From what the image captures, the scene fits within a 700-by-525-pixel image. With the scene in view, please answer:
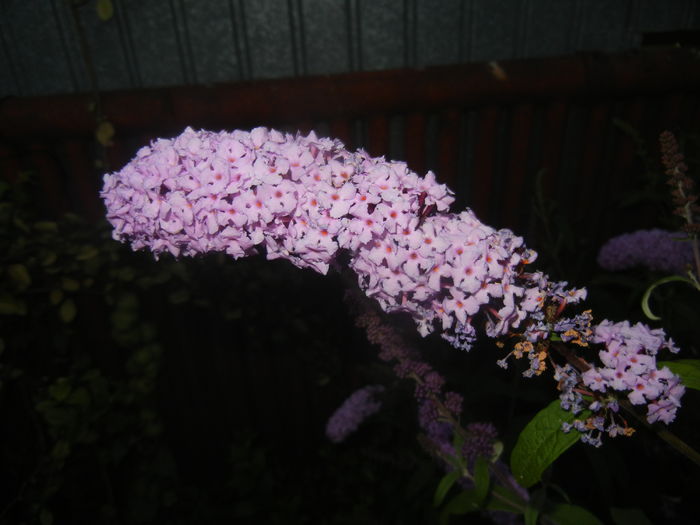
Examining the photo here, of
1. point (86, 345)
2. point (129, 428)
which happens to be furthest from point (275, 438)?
point (86, 345)

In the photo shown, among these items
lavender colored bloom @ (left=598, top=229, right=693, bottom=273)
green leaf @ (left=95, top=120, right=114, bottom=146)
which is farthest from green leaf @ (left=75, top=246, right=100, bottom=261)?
lavender colored bloom @ (left=598, top=229, right=693, bottom=273)

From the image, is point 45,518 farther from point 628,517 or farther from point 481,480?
point 628,517

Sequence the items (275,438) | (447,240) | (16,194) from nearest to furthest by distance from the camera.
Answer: (447,240)
(16,194)
(275,438)

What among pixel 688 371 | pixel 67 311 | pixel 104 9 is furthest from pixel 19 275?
pixel 688 371

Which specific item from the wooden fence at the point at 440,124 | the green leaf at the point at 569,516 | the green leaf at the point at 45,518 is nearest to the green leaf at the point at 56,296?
the wooden fence at the point at 440,124

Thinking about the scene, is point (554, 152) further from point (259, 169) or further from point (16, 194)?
point (16, 194)

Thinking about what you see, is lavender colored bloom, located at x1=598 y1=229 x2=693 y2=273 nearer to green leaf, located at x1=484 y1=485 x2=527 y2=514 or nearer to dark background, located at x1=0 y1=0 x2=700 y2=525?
dark background, located at x1=0 y1=0 x2=700 y2=525

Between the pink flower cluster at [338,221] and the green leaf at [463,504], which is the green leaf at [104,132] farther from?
the green leaf at [463,504]
